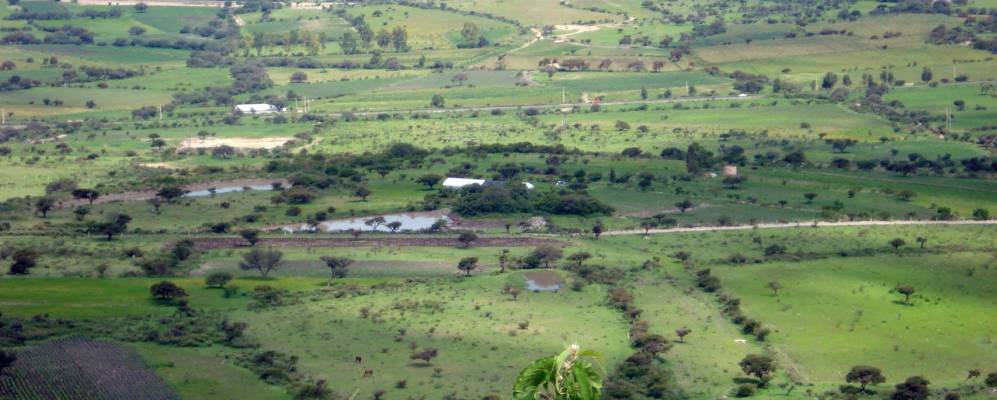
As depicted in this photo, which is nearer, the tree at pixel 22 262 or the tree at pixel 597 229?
the tree at pixel 22 262

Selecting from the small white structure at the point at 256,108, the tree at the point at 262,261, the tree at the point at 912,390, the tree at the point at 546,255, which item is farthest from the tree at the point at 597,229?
the small white structure at the point at 256,108

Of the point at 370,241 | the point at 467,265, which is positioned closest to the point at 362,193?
the point at 370,241

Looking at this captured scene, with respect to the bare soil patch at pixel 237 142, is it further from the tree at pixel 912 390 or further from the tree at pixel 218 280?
the tree at pixel 912 390

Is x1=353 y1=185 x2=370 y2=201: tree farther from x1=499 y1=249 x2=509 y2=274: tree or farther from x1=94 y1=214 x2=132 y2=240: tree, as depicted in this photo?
x1=499 y1=249 x2=509 y2=274: tree

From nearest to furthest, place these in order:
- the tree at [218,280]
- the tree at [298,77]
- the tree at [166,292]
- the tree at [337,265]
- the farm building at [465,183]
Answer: the tree at [166,292]
the tree at [218,280]
the tree at [337,265]
the farm building at [465,183]
the tree at [298,77]

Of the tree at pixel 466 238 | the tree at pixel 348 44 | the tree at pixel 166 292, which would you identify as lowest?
the tree at pixel 348 44

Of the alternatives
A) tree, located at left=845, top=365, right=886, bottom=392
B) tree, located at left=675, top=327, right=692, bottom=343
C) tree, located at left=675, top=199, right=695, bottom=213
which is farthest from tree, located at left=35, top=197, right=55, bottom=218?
tree, located at left=845, top=365, right=886, bottom=392
